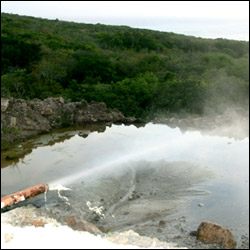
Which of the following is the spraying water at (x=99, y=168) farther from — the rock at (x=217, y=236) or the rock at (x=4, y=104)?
the rock at (x=217, y=236)

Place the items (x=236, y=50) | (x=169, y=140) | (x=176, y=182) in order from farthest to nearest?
(x=236, y=50)
(x=169, y=140)
(x=176, y=182)

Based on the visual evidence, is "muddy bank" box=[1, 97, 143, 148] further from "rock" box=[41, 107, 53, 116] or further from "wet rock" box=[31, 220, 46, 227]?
"wet rock" box=[31, 220, 46, 227]

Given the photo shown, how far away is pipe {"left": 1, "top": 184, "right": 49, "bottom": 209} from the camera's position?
29.6 ft

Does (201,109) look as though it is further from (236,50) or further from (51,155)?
(236,50)

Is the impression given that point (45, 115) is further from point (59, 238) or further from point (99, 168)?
point (59, 238)

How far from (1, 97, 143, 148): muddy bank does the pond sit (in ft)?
2.24

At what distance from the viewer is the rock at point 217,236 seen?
7.96 meters

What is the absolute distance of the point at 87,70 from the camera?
24.7 meters

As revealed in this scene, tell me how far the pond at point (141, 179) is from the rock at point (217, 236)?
1.76 feet

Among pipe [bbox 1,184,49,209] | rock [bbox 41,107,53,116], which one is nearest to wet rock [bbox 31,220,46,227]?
pipe [bbox 1,184,49,209]

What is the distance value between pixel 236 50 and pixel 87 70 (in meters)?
18.2

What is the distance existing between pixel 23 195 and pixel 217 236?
17.6ft

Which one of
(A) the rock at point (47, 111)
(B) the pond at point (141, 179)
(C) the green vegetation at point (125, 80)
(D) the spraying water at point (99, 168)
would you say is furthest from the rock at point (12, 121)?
(D) the spraying water at point (99, 168)

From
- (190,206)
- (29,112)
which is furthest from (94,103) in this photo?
(190,206)
